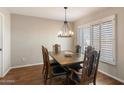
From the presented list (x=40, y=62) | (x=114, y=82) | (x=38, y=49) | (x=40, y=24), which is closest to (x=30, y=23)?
(x=40, y=24)

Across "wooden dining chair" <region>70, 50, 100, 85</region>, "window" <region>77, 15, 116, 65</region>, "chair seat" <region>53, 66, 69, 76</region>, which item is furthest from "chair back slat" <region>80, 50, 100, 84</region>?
"window" <region>77, 15, 116, 65</region>

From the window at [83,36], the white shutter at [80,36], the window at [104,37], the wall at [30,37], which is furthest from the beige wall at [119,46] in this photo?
the wall at [30,37]

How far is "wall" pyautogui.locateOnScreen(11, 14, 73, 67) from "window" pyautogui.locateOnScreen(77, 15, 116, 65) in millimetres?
1897

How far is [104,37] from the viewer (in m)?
3.47

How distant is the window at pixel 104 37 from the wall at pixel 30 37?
6.22ft

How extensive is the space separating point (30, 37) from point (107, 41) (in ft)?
10.5

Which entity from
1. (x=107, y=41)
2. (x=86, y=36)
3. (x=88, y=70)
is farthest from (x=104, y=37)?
(x=88, y=70)

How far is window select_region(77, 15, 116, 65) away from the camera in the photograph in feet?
10.3

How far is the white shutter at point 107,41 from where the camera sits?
3211 mm

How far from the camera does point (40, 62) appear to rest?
16.5 ft

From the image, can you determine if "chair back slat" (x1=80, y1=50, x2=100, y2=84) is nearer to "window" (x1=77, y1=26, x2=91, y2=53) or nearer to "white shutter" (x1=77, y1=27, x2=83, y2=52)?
"window" (x1=77, y1=26, x2=91, y2=53)

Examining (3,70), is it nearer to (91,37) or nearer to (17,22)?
(17,22)

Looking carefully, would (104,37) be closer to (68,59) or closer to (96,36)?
(96,36)
